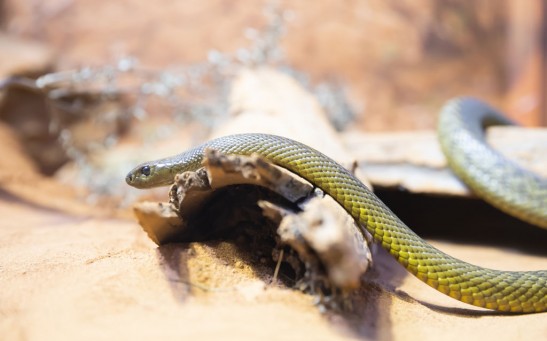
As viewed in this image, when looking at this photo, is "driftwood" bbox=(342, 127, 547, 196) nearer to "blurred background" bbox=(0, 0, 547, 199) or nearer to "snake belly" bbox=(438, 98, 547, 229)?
"snake belly" bbox=(438, 98, 547, 229)

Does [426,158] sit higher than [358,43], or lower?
lower

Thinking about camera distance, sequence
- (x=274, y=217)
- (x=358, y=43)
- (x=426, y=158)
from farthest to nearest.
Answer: (x=358, y=43), (x=426, y=158), (x=274, y=217)

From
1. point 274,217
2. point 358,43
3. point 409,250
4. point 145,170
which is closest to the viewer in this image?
point 274,217

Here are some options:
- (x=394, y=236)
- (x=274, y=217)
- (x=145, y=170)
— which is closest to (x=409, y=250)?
(x=394, y=236)

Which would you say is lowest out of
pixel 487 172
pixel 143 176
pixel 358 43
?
pixel 143 176

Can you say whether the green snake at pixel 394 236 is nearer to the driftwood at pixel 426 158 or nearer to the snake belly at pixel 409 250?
the snake belly at pixel 409 250

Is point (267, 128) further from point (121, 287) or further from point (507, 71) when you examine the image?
point (507, 71)

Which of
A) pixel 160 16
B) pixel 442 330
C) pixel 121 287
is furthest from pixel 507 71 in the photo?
pixel 121 287

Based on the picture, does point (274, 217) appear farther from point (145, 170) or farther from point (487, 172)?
point (487, 172)
